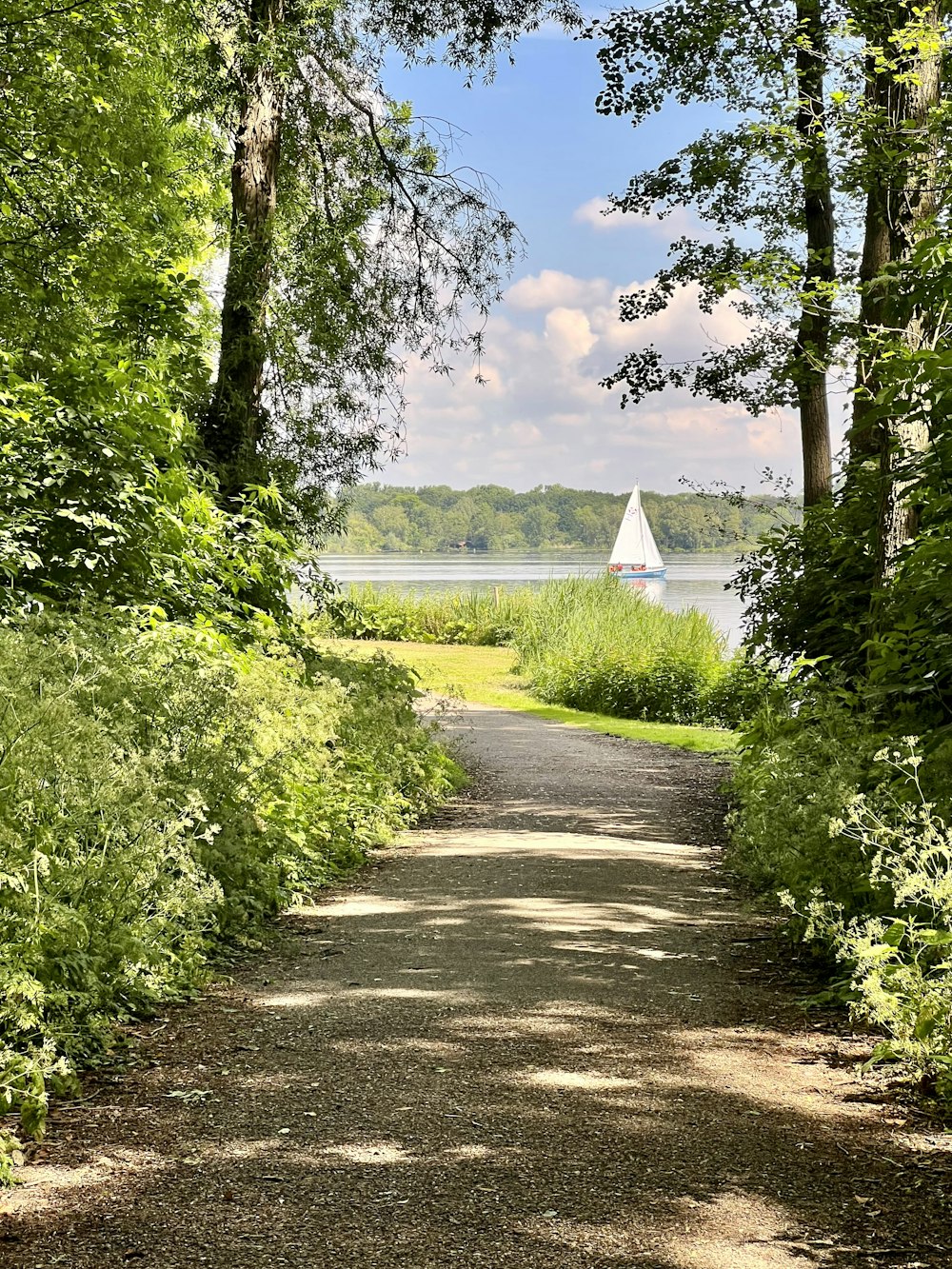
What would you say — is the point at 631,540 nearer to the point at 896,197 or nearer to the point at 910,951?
the point at 896,197

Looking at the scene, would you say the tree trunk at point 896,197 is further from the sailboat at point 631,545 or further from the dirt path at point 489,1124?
the sailboat at point 631,545

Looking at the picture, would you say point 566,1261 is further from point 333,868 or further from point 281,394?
point 281,394

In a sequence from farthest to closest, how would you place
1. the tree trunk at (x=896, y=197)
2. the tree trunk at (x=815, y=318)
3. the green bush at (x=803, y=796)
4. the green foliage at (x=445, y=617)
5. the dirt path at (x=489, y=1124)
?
1. the green foliage at (x=445, y=617)
2. the tree trunk at (x=815, y=318)
3. the tree trunk at (x=896, y=197)
4. the green bush at (x=803, y=796)
5. the dirt path at (x=489, y=1124)

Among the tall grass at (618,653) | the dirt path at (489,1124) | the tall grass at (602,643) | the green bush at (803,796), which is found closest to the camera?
the dirt path at (489,1124)

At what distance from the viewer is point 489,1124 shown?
11.6 ft

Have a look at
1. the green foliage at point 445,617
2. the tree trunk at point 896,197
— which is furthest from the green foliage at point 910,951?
the green foliage at point 445,617

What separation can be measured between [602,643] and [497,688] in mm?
1996

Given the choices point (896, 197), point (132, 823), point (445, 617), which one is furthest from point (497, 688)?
point (132, 823)

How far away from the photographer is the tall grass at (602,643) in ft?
58.9

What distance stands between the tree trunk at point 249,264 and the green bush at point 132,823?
3491 mm

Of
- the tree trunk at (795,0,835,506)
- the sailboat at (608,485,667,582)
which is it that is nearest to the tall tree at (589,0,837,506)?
the tree trunk at (795,0,835,506)

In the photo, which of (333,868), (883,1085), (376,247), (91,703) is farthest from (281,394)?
(883,1085)

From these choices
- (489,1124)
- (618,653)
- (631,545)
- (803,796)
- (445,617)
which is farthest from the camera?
(631,545)

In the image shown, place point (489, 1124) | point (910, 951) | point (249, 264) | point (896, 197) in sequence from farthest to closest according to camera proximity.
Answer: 1. point (249, 264)
2. point (896, 197)
3. point (910, 951)
4. point (489, 1124)
